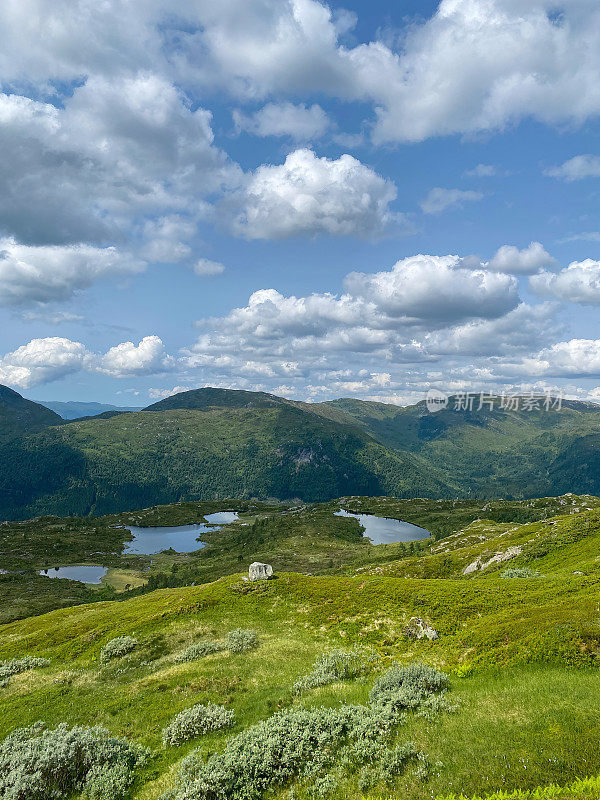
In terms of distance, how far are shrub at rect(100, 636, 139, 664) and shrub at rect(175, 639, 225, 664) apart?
20.6 ft

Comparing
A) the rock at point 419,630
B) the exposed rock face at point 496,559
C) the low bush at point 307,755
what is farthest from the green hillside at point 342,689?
the exposed rock face at point 496,559

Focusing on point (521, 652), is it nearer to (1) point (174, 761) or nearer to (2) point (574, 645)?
(2) point (574, 645)

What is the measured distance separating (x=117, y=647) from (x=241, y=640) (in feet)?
41.3

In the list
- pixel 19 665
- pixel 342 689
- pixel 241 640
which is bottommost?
pixel 19 665

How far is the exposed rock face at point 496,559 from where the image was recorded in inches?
2591

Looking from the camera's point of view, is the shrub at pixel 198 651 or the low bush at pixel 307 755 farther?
the shrub at pixel 198 651

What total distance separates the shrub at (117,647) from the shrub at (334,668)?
19.4m

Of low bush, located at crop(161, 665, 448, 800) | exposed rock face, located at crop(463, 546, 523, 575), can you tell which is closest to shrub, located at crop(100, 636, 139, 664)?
low bush, located at crop(161, 665, 448, 800)

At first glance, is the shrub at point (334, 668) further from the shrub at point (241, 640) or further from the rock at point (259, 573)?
the rock at point (259, 573)

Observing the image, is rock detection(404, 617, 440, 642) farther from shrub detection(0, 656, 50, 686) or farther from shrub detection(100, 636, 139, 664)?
shrub detection(0, 656, 50, 686)

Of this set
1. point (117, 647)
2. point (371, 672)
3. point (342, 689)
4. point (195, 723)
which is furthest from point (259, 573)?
point (195, 723)

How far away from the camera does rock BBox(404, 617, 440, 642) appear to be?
98.0ft

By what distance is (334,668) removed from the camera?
26.4 meters

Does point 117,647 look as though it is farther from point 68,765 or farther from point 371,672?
point 371,672
